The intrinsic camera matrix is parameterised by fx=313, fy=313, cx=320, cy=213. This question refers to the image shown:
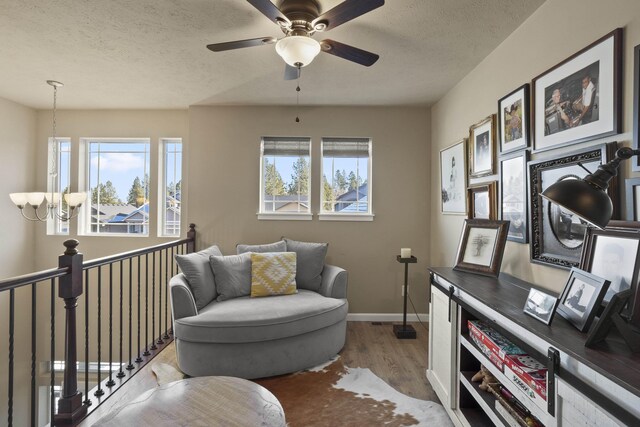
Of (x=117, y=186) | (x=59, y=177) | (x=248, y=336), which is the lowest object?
(x=248, y=336)

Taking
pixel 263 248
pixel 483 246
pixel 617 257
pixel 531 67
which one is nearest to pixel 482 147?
pixel 531 67

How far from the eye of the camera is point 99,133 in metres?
3.95

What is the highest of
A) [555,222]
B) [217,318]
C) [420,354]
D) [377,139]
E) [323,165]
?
[377,139]

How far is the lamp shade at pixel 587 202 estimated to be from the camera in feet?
3.25

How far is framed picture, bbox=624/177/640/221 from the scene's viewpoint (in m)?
1.25

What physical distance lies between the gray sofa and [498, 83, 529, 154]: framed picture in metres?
1.86

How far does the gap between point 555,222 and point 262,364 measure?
2141 mm

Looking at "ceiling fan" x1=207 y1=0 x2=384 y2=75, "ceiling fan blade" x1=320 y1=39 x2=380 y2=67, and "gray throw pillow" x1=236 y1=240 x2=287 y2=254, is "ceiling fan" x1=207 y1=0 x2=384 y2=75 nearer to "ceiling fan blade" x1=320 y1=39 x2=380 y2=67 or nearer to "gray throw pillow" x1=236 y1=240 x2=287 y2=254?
"ceiling fan blade" x1=320 y1=39 x2=380 y2=67

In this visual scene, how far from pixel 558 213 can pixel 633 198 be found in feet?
1.38

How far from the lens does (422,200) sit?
372 centimetres

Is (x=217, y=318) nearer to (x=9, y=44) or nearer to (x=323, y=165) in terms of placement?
(x=323, y=165)

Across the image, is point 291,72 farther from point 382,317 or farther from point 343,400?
point 382,317

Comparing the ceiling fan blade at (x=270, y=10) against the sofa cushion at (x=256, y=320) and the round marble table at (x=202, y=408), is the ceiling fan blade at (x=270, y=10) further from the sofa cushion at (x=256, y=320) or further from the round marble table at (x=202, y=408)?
the sofa cushion at (x=256, y=320)

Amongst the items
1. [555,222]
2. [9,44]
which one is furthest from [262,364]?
[9,44]
